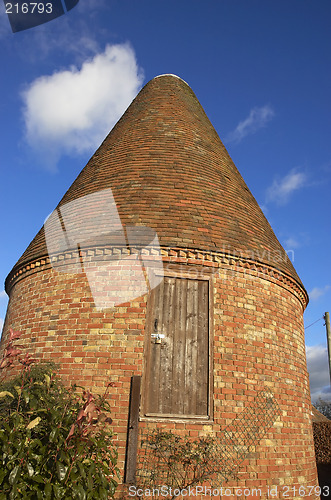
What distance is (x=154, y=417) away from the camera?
17.4ft

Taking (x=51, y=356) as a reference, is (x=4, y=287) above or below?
above

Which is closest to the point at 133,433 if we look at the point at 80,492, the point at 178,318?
the point at 178,318

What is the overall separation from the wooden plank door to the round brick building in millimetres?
16

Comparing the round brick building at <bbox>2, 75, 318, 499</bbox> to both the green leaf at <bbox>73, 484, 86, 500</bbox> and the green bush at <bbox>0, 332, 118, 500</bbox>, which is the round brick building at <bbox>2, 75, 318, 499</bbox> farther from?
the green leaf at <bbox>73, 484, 86, 500</bbox>

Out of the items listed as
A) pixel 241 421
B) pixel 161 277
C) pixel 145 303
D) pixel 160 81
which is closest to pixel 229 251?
pixel 161 277

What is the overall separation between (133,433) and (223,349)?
1.81 metres

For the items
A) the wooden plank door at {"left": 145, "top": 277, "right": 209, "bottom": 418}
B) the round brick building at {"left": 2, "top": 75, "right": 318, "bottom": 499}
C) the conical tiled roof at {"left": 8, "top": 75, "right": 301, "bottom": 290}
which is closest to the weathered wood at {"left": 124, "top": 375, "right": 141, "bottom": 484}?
the round brick building at {"left": 2, "top": 75, "right": 318, "bottom": 499}

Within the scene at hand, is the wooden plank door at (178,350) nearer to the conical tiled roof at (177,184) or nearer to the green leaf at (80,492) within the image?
the conical tiled roof at (177,184)

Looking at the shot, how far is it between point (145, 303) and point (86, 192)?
3.17m

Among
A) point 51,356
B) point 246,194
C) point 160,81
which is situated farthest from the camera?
point 160,81

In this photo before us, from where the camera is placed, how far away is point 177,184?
24.1 ft

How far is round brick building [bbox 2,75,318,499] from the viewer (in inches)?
213

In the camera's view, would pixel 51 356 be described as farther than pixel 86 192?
No

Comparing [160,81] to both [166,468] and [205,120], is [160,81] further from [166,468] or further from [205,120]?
[166,468]
